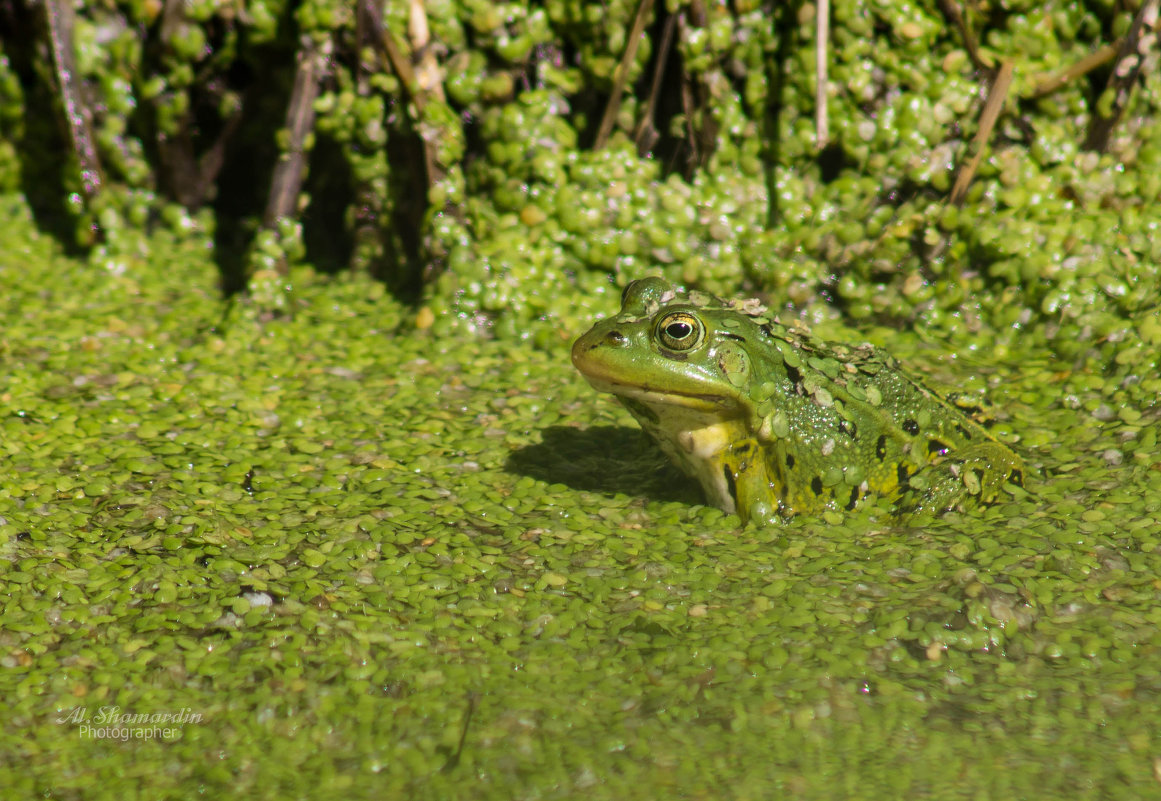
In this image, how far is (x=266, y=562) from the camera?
142 inches

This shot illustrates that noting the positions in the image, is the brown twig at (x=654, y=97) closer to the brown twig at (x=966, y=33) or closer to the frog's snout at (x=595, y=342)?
the brown twig at (x=966, y=33)

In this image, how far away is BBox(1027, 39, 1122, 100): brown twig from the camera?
16.7 feet

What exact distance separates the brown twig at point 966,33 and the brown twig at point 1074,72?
0.27 meters

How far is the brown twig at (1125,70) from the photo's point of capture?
4945 millimetres

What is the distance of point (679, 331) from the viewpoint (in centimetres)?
364

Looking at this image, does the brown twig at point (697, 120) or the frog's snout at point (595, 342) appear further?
the brown twig at point (697, 120)

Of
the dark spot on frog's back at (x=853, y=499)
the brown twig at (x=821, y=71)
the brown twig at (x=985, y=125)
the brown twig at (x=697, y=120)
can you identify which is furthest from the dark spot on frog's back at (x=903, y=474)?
the brown twig at (x=697, y=120)

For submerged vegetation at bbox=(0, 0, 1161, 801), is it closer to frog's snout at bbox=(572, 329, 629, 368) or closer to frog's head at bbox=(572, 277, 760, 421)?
frog's head at bbox=(572, 277, 760, 421)

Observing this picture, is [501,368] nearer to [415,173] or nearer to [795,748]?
[415,173]

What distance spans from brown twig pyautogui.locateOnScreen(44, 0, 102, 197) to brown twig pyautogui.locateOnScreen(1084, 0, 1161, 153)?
5163 millimetres

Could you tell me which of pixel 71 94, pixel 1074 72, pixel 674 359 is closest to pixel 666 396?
pixel 674 359

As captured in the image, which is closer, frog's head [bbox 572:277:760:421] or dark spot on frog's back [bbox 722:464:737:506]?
frog's head [bbox 572:277:760:421]

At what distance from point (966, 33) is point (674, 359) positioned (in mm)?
2608

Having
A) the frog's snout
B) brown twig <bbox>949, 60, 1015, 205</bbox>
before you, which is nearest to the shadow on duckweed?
the frog's snout
